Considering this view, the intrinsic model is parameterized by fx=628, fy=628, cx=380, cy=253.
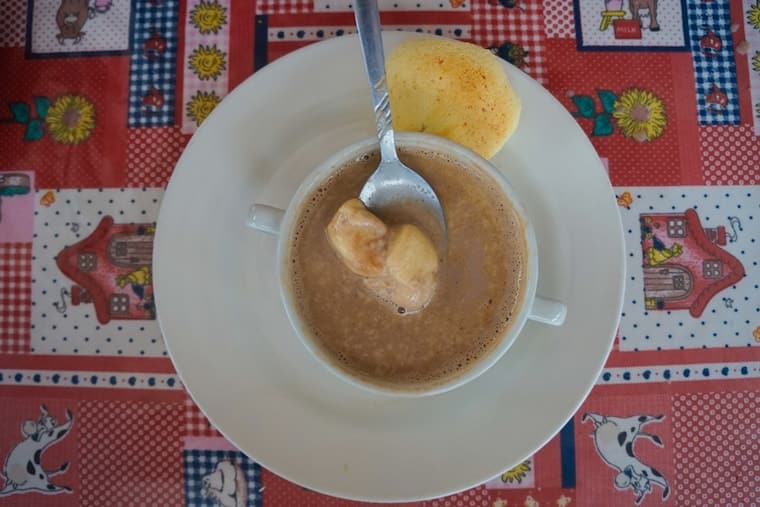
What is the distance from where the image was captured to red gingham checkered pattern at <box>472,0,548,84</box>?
1337 mm

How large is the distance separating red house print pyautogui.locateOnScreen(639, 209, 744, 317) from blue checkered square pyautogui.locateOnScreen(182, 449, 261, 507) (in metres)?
0.90

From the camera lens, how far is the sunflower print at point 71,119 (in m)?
1.34

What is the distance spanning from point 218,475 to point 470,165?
804 millimetres

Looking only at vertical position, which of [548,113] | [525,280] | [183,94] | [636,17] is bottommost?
[525,280]

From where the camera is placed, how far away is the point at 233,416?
111 cm

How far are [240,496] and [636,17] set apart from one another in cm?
132

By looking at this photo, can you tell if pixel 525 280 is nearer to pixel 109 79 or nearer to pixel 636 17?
pixel 636 17

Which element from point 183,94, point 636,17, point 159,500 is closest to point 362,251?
point 183,94

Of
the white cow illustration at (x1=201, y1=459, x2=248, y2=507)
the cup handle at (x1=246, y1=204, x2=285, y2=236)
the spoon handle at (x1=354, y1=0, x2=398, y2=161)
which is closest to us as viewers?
the spoon handle at (x1=354, y1=0, x2=398, y2=161)

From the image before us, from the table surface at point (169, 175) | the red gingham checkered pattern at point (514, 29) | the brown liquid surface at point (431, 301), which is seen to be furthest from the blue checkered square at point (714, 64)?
the brown liquid surface at point (431, 301)

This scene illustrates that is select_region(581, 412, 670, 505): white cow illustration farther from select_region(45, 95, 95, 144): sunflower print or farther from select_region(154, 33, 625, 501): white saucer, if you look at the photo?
select_region(45, 95, 95, 144): sunflower print

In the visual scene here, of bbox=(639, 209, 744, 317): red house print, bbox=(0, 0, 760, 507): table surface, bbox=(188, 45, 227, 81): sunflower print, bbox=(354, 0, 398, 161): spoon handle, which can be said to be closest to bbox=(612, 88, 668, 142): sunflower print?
bbox=(0, 0, 760, 507): table surface

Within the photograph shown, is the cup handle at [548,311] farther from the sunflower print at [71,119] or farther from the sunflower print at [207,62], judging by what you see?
the sunflower print at [71,119]

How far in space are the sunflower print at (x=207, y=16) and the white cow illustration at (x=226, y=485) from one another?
0.92 m
